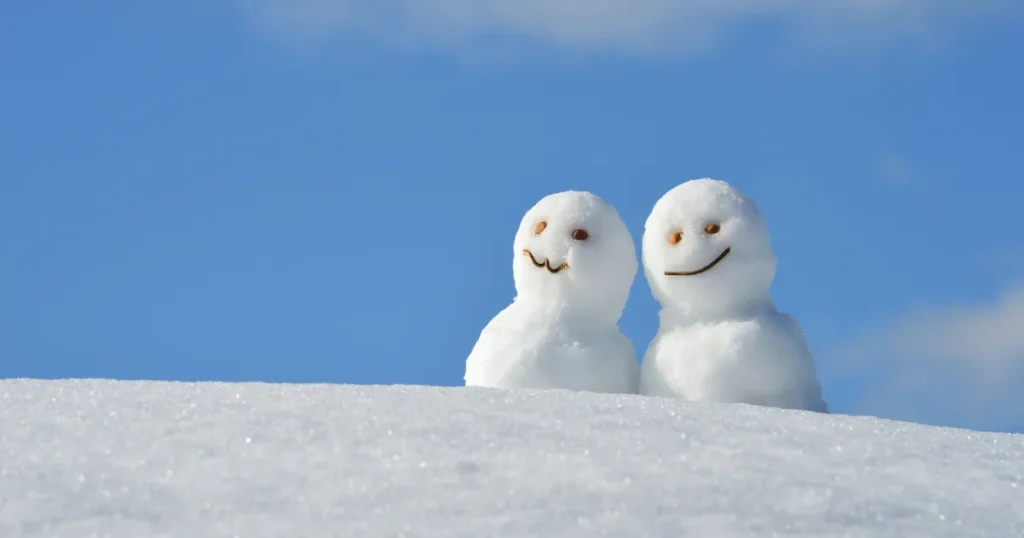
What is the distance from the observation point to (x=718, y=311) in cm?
416

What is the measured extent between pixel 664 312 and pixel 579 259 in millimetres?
350

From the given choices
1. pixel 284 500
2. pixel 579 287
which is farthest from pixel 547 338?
pixel 284 500

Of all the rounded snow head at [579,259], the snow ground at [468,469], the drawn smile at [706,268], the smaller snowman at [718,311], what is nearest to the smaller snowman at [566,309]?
the rounded snow head at [579,259]

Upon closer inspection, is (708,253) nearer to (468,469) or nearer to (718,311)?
(718,311)

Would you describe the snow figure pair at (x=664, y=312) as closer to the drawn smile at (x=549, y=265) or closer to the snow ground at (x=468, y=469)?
the drawn smile at (x=549, y=265)

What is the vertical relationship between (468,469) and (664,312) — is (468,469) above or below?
below

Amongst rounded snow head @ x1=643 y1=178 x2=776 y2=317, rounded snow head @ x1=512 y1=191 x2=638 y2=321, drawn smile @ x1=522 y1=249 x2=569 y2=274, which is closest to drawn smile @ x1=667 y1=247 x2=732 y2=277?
rounded snow head @ x1=643 y1=178 x2=776 y2=317

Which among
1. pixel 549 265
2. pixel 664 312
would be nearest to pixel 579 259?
pixel 549 265

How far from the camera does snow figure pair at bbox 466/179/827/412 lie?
4.03 m

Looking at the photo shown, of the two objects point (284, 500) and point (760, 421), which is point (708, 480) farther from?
point (284, 500)

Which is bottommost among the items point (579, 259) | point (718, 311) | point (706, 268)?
point (718, 311)

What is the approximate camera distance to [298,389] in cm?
353

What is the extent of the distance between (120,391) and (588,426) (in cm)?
137

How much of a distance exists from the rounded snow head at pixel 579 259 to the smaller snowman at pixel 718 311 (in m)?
0.11
